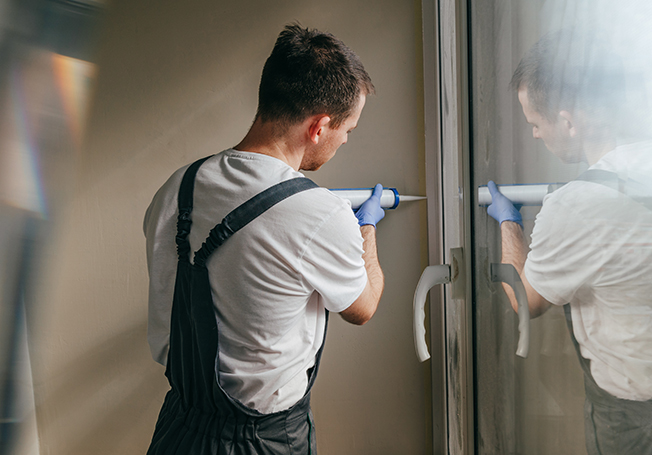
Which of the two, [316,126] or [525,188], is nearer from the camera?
[525,188]

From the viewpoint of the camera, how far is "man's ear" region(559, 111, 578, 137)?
22 centimetres

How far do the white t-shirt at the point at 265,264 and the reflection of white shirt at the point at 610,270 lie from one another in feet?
1.19

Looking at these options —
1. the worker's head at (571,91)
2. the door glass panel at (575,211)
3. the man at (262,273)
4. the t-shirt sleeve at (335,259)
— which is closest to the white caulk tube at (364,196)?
the man at (262,273)

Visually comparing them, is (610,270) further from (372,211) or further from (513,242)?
(372,211)

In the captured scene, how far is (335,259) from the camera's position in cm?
60

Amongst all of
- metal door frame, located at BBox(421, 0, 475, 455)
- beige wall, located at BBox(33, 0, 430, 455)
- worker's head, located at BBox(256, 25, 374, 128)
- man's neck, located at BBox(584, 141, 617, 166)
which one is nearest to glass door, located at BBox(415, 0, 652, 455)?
man's neck, located at BBox(584, 141, 617, 166)

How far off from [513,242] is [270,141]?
45 centimetres

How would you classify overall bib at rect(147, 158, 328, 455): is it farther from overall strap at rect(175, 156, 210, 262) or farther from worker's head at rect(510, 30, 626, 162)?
worker's head at rect(510, 30, 626, 162)

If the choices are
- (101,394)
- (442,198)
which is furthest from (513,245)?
(101,394)

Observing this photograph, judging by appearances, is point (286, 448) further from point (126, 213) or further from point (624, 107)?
A: point (126, 213)

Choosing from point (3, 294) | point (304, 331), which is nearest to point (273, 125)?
point (304, 331)

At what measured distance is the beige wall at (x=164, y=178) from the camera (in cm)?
110

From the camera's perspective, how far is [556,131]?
0.25 meters

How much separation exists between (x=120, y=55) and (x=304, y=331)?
0.99 m
